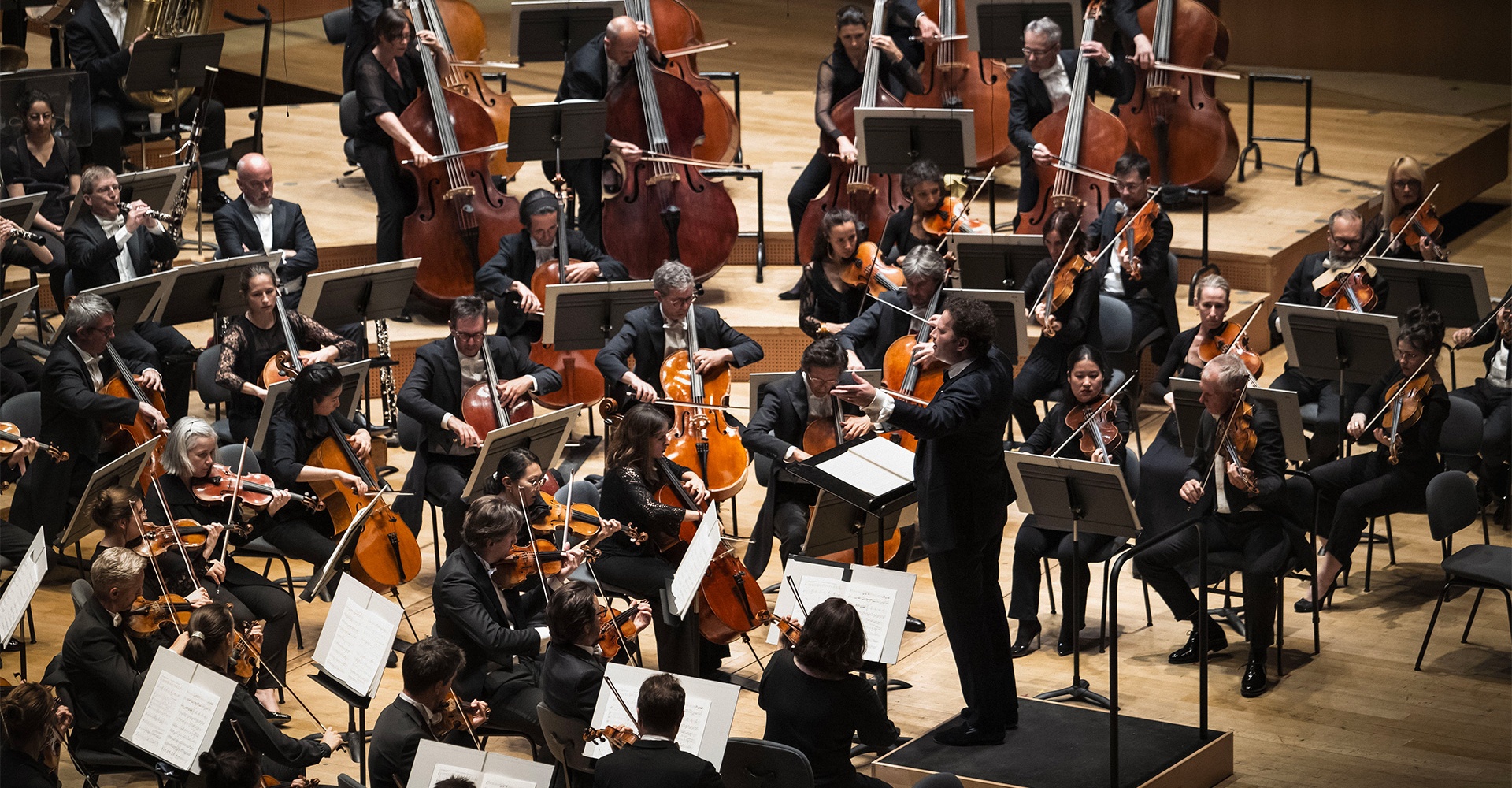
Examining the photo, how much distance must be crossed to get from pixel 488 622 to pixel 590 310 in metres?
1.84

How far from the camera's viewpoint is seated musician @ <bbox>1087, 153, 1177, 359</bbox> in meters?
7.14

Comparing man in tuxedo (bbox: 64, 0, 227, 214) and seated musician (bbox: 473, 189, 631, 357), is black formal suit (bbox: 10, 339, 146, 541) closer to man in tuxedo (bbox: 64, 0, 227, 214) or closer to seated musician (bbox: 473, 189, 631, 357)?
seated musician (bbox: 473, 189, 631, 357)

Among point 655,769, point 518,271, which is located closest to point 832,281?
point 518,271

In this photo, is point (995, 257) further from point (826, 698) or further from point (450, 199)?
point (826, 698)

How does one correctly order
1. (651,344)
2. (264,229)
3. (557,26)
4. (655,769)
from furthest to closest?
(557,26) → (264,229) → (651,344) → (655,769)

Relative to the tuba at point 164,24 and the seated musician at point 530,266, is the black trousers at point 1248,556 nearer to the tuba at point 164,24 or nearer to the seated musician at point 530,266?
the seated musician at point 530,266

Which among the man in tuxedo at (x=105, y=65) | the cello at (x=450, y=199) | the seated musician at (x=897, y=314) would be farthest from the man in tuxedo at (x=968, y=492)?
the man in tuxedo at (x=105, y=65)

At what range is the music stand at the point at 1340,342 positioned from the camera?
5.98 meters

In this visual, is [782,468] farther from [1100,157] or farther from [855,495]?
[1100,157]

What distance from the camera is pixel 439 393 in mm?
6215

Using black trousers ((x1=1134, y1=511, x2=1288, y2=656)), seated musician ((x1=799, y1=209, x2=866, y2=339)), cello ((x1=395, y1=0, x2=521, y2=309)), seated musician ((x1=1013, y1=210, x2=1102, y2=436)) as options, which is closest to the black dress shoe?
black trousers ((x1=1134, y1=511, x2=1288, y2=656))

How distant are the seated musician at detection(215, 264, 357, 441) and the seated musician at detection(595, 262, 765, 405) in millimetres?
1055

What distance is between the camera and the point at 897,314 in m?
6.55

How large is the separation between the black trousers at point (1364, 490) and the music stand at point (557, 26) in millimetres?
3764
